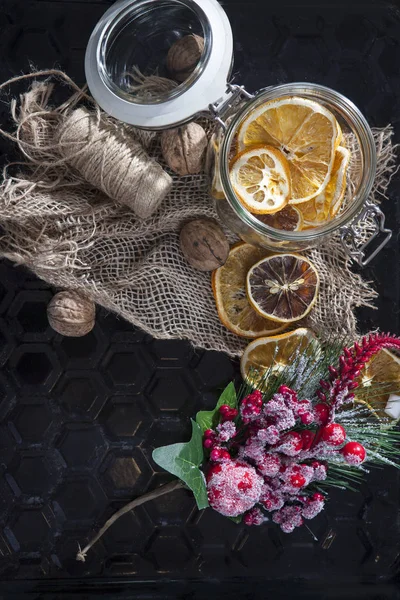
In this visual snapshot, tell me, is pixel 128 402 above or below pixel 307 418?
below

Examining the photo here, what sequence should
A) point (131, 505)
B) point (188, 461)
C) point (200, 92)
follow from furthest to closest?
point (131, 505) → point (188, 461) → point (200, 92)

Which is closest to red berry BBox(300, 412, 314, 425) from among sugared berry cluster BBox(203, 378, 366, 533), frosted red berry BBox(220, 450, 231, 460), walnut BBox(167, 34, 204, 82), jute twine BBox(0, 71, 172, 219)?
sugared berry cluster BBox(203, 378, 366, 533)

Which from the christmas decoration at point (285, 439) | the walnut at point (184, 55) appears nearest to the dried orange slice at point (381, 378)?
the christmas decoration at point (285, 439)

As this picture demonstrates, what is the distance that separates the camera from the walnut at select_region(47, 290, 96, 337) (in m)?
1.04

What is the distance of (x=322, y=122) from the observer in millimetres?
938

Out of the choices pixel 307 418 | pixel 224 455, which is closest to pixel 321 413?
pixel 307 418

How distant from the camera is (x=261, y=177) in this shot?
93cm

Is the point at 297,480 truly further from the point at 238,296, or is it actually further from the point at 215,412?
the point at 238,296

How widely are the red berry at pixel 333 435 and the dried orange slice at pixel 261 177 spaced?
0.29 m

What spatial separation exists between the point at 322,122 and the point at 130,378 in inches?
19.6

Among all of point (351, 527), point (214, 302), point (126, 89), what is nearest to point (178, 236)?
point (214, 302)

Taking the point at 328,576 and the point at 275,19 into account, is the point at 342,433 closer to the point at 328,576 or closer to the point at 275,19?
the point at 328,576

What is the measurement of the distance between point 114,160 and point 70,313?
237mm

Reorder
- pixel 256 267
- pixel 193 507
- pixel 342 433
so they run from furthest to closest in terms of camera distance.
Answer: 1. pixel 193 507
2. pixel 256 267
3. pixel 342 433
